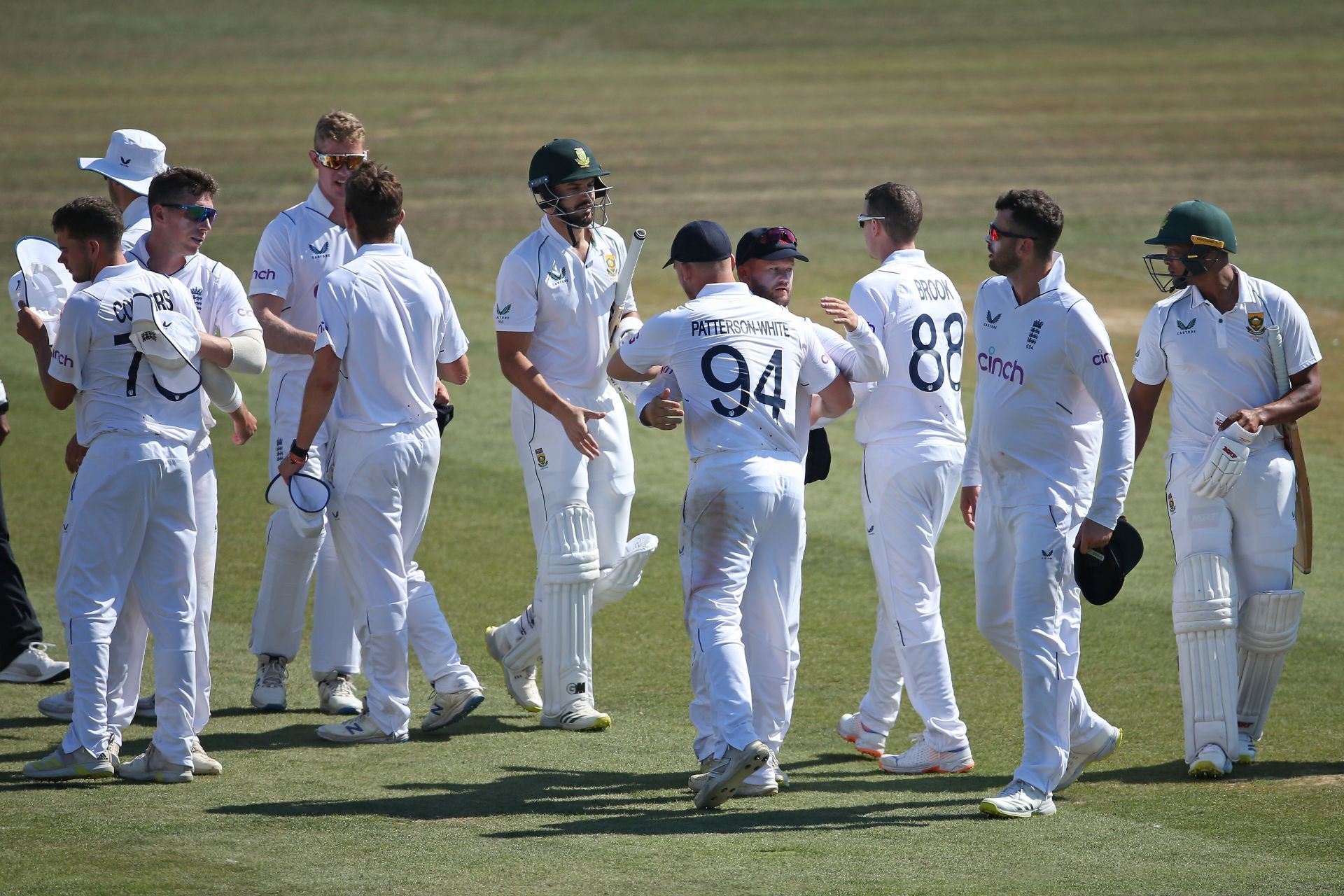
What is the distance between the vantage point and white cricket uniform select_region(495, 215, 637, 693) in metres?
6.89

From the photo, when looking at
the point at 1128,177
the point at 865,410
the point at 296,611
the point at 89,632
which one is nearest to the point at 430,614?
the point at 296,611

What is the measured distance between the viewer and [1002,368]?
5.83 meters

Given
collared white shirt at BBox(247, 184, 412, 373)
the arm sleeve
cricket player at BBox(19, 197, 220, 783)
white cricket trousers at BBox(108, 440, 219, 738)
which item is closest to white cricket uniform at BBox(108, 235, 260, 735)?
white cricket trousers at BBox(108, 440, 219, 738)

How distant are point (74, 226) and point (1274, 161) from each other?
24600 millimetres

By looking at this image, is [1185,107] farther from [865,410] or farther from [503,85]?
[865,410]

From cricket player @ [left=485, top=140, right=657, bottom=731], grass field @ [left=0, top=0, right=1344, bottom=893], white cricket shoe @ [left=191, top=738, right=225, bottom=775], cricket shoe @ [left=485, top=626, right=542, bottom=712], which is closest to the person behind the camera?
grass field @ [left=0, top=0, right=1344, bottom=893]

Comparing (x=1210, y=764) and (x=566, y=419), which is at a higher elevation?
(x=566, y=419)

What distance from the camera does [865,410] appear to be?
6.72 metres

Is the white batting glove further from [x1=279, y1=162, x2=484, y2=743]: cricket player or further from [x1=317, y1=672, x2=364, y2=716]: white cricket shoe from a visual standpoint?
[x1=317, y1=672, x2=364, y2=716]: white cricket shoe


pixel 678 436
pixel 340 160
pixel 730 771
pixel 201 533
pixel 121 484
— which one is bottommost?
pixel 730 771

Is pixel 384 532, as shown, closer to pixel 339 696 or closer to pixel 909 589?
pixel 339 696

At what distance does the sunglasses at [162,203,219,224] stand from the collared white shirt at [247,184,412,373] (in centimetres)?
103

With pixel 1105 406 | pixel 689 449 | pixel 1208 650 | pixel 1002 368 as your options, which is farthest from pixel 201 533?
pixel 1208 650

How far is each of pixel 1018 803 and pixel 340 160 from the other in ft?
14.0
